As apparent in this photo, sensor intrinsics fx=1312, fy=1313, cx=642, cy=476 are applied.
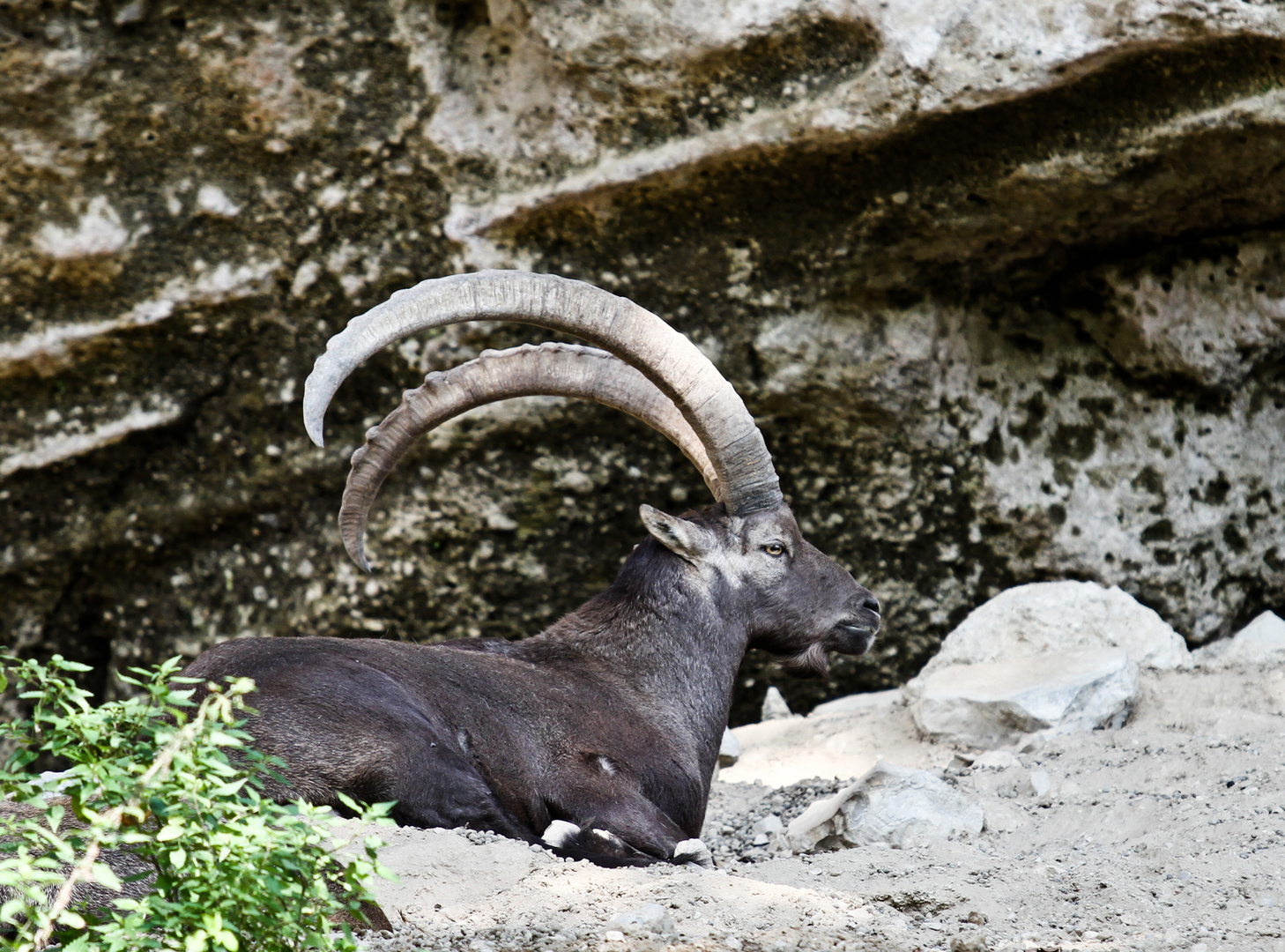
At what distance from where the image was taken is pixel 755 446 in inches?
194

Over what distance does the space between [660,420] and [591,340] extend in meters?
0.69

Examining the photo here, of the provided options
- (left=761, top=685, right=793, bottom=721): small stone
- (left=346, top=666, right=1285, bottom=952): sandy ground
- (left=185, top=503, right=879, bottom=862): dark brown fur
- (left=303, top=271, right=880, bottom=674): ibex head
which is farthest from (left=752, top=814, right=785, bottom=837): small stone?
(left=761, top=685, right=793, bottom=721): small stone

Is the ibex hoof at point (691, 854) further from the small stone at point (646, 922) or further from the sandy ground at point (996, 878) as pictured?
the small stone at point (646, 922)

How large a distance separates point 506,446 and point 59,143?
8.42ft

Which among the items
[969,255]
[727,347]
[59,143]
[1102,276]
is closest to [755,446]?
[727,347]

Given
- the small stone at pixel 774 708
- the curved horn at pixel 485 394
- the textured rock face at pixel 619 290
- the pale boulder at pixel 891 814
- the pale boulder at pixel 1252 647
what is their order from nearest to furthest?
the pale boulder at pixel 891 814
the curved horn at pixel 485 394
the pale boulder at pixel 1252 647
the textured rock face at pixel 619 290
the small stone at pixel 774 708

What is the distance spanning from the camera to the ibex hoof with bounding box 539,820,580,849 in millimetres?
3930

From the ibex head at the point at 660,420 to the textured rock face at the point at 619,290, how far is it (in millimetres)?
1472

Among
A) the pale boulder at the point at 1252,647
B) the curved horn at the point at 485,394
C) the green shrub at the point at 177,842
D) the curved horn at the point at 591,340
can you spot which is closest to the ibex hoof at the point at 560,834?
the curved horn at the point at 485,394

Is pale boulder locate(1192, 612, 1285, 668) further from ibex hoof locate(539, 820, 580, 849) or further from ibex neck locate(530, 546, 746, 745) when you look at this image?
ibex hoof locate(539, 820, 580, 849)

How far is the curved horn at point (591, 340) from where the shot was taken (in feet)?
13.0

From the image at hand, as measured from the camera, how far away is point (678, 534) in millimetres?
4969

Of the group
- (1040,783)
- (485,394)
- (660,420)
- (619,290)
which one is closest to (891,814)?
(1040,783)

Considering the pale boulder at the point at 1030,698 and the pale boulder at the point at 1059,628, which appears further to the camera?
the pale boulder at the point at 1059,628
